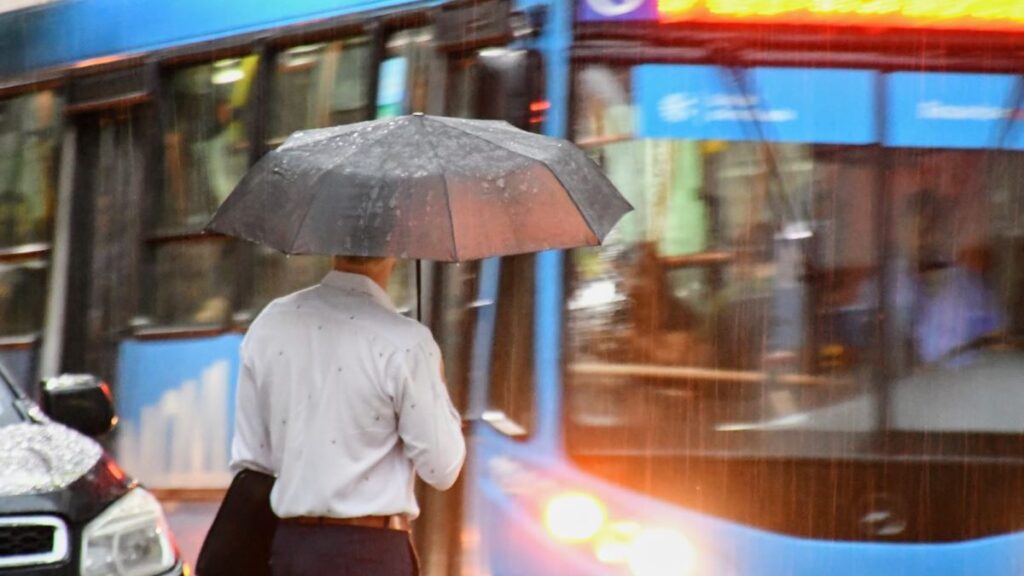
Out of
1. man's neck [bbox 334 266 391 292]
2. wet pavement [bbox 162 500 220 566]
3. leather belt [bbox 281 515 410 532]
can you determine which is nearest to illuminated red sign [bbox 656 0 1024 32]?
man's neck [bbox 334 266 391 292]

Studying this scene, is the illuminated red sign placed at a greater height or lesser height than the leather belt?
greater

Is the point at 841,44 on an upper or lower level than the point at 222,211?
upper

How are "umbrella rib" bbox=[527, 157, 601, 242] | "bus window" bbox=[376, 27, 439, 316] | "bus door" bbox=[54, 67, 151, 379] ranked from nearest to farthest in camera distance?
"umbrella rib" bbox=[527, 157, 601, 242]
"bus window" bbox=[376, 27, 439, 316]
"bus door" bbox=[54, 67, 151, 379]

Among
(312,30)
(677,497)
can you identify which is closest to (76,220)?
(312,30)

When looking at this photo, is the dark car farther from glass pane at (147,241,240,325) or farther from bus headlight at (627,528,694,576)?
glass pane at (147,241,240,325)

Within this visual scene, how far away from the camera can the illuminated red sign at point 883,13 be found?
22.8 feet

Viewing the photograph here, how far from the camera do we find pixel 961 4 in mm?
6941

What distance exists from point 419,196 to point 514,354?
9.24 feet

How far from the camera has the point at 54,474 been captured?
5.46m

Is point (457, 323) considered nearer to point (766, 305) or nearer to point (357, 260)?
point (766, 305)

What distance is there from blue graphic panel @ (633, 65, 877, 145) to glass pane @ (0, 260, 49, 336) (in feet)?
14.3

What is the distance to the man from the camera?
429 centimetres

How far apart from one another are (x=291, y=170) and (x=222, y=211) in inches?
8.3

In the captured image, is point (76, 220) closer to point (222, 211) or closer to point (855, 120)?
point (855, 120)
